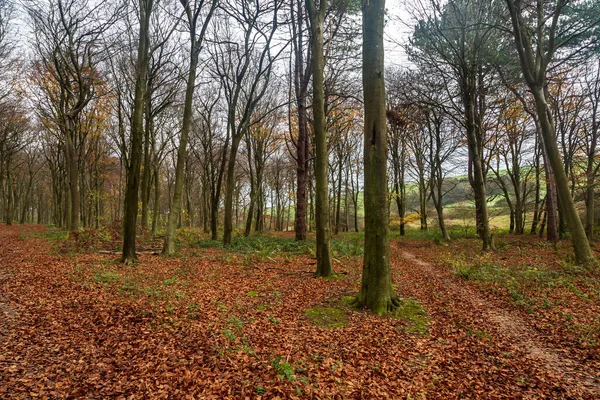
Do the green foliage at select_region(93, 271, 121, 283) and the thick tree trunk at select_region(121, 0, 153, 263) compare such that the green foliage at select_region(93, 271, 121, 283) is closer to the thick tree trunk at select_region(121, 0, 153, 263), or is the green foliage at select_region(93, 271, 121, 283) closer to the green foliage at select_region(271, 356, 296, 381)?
the thick tree trunk at select_region(121, 0, 153, 263)

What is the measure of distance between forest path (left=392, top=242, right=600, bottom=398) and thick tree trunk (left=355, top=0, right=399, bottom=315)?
1.89 m

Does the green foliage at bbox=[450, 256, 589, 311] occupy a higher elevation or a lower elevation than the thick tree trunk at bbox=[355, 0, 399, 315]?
lower

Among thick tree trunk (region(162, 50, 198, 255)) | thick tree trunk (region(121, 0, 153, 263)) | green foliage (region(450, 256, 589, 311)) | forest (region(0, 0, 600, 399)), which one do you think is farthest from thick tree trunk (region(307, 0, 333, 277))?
thick tree trunk (region(162, 50, 198, 255))

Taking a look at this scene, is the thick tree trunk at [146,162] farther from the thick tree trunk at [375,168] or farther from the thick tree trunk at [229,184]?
the thick tree trunk at [375,168]

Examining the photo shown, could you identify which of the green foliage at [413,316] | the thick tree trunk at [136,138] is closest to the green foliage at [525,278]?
the green foliage at [413,316]

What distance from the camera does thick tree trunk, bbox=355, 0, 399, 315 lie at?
5.68 m

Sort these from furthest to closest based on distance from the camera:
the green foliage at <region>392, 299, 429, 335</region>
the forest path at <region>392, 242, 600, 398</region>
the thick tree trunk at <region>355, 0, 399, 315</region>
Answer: the thick tree trunk at <region>355, 0, 399, 315</region>, the green foliage at <region>392, 299, 429, 335</region>, the forest path at <region>392, 242, 600, 398</region>

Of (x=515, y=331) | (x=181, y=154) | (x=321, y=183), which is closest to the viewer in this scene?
(x=515, y=331)

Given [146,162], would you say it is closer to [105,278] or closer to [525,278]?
[105,278]

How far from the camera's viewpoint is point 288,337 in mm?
4738

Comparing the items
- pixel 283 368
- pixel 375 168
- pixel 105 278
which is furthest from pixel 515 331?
pixel 105 278

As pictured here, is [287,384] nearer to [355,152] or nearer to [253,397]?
[253,397]

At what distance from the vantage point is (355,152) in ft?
97.8

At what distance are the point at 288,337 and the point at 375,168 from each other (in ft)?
11.1
